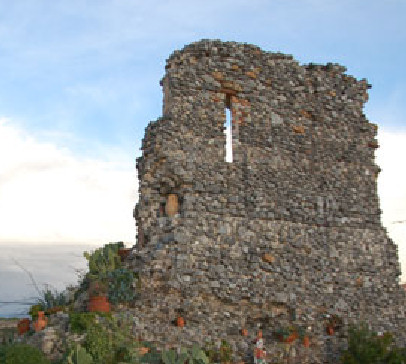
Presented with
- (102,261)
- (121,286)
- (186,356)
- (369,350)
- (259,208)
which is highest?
(259,208)

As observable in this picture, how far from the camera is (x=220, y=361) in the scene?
10891mm

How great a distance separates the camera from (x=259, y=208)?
12531 millimetres

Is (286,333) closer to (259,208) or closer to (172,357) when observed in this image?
(259,208)

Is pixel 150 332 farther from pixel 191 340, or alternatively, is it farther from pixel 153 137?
pixel 153 137

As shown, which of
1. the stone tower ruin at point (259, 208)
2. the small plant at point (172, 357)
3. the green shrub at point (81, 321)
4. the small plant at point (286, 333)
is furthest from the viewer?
the small plant at point (286, 333)

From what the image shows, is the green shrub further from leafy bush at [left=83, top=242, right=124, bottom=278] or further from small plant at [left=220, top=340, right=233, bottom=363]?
small plant at [left=220, top=340, right=233, bottom=363]

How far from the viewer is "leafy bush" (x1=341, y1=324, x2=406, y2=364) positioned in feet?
39.1

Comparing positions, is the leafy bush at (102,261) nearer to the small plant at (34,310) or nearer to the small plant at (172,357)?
the small plant at (34,310)

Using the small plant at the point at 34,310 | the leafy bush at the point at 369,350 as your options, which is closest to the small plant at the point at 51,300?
the small plant at the point at 34,310

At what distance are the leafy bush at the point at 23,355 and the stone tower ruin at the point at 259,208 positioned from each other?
7.07 feet

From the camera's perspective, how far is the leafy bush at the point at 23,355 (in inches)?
347

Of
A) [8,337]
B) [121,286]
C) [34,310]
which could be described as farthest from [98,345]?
[8,337]

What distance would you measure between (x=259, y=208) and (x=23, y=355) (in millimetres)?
5936

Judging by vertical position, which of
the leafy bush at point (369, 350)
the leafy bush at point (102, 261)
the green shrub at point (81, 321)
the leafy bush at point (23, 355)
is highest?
the leafy bush at point (102, 261)
